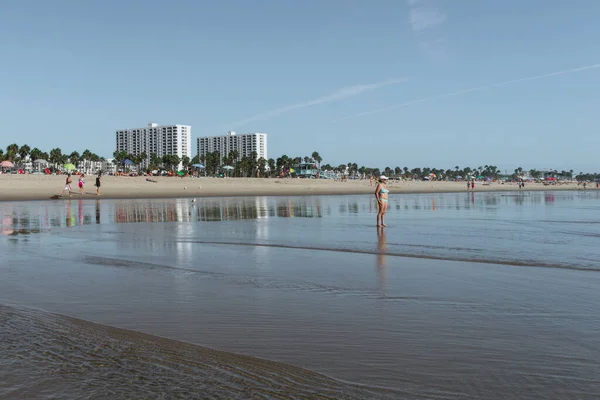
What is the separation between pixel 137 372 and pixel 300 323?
1875 millimetres

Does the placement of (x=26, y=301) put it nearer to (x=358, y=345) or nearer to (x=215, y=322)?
(x=215, y=322)

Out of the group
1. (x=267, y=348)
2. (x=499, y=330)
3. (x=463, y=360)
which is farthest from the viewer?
(x=499, y=330)

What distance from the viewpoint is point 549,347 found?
443 centimetres

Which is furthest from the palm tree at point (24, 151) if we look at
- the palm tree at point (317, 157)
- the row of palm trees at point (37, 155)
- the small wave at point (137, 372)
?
the small wave at point (137, 372)

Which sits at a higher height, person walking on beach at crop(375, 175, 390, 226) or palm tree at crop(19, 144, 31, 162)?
palm tree at crop(19, 144, 31, 162)

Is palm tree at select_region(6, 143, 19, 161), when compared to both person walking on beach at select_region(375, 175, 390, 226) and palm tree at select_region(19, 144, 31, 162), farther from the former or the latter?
person walking on beach at select_region(375, 175, 390, 226)

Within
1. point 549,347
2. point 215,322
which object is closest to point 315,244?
point 215,322

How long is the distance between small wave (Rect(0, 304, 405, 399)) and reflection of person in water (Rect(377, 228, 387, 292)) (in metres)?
3.38

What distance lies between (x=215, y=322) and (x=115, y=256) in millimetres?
5723

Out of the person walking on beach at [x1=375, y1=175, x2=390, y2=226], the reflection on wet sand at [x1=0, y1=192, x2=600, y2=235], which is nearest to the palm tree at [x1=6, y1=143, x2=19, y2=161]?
the reflection on wet sand at [x1=0, y1=192, x2=600, y2=235]

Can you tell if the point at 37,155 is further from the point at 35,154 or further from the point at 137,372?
the point at 137,372

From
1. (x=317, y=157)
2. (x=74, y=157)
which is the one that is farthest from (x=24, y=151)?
(x=317, y=157)

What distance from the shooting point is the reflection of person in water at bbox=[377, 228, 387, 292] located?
24.5 feet

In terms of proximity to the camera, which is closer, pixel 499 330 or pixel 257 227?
pixel 499 330
